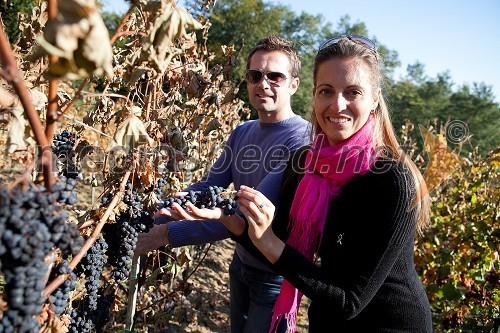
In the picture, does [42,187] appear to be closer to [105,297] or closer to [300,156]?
[105,297]

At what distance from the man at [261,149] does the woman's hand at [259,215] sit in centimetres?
72

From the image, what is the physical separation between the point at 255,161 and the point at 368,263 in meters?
1.19

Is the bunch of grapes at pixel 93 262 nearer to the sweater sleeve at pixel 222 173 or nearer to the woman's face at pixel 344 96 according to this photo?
the woman's face at pixel 344 96

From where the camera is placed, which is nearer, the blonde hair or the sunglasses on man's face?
the blonde hair

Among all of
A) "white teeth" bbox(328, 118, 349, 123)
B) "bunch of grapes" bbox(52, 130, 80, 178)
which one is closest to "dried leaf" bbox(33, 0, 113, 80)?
"bunch of grapes" bbox(52, 130, 80, 178)

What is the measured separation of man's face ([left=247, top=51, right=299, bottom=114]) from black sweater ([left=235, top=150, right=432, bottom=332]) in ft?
3.27

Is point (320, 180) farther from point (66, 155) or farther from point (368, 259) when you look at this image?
point (66, 155)

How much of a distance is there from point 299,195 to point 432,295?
3004mm

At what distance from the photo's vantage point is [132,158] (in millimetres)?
1386

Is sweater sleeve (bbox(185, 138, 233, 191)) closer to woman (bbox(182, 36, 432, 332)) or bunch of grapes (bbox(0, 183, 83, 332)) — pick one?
woman (bbox(182, 36, 432, 332))

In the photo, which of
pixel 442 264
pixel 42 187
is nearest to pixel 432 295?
pixel 442 264

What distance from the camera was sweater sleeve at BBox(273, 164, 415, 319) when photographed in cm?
149

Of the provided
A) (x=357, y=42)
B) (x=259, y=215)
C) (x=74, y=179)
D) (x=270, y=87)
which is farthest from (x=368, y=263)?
(x=270, y=87)

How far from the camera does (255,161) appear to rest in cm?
256
